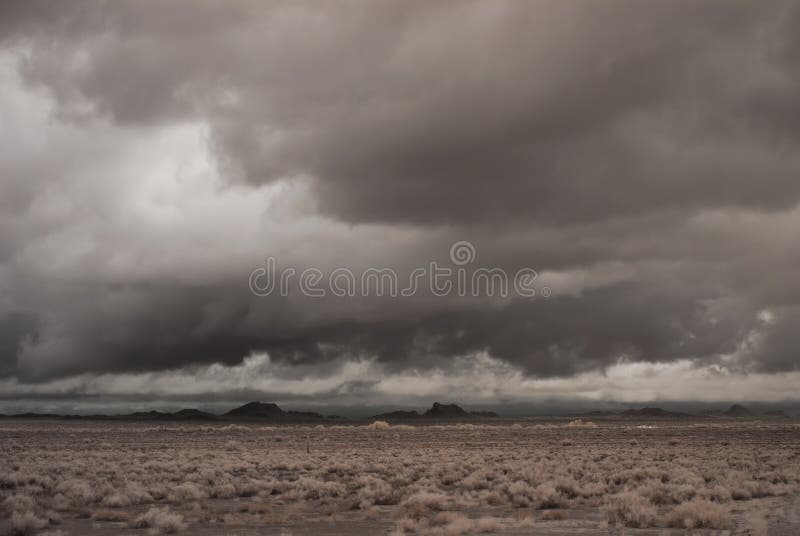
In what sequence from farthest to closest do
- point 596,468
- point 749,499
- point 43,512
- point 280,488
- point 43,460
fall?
point 43,460
point 596,468
point 280,488
point 749,499
point 43,512

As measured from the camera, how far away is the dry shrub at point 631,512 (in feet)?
66.9

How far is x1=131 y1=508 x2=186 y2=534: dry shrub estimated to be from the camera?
67.0ft

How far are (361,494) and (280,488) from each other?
4774mm

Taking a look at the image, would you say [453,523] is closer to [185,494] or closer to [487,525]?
[487,525]

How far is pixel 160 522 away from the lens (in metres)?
20.5

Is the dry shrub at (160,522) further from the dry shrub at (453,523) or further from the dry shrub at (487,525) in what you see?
the dry shrub at (487,525)

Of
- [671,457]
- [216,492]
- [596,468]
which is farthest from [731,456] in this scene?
[216,492]

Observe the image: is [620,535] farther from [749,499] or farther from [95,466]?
[95,466]

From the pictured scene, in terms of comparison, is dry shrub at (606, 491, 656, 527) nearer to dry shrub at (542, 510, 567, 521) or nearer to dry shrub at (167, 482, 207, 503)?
dry shrub at (542, 510, 567, 521)

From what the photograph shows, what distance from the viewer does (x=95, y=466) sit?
4031 centimetres

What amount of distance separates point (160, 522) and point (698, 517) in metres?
16.3

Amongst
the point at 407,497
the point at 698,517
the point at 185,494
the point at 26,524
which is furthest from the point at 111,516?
the point at 698,517

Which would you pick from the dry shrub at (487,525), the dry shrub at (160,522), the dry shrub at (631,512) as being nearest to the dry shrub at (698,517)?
the dry shrub at (631,512)

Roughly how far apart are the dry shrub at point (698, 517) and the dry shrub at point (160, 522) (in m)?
15.0
